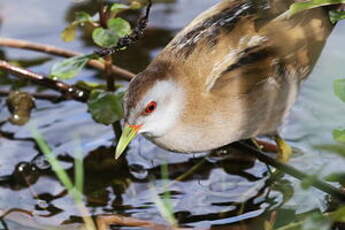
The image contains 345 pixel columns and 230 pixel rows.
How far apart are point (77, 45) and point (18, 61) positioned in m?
0.40

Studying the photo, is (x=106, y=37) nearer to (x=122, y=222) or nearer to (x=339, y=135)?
(x=122, y=222)

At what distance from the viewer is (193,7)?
18.2ft

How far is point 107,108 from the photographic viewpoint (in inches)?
151

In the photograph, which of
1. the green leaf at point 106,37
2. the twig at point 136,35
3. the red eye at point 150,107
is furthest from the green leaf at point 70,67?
the red eye at point 150,107

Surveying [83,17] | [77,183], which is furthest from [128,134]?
[83,17]

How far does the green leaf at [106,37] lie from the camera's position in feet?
12.4

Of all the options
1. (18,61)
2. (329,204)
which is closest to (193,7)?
Answer: (18,61)

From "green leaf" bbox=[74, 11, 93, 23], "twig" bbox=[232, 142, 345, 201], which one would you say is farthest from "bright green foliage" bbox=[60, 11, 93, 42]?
"twig" bbox=[232, 142, 345, 201]

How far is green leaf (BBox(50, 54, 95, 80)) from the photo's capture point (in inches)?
149

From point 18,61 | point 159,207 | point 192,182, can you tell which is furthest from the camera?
point 18,61

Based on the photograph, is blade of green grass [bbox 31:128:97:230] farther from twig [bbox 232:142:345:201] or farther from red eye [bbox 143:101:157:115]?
twig [bbox 232:142:345:201]

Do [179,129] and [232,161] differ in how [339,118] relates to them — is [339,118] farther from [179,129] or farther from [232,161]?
[232,161]

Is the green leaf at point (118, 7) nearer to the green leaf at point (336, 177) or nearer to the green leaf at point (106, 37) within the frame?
the green leaf at point (106, 37)

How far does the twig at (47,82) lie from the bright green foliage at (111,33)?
57 cm
